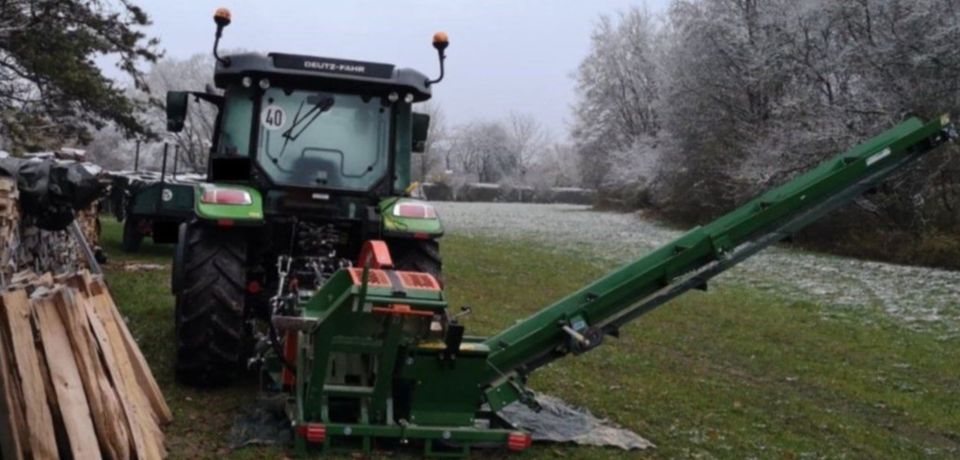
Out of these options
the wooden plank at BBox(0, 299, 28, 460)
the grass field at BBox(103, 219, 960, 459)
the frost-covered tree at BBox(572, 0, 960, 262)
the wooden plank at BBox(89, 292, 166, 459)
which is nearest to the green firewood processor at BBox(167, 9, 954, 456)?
the grass field at BBox(103, 219, 960, 459)

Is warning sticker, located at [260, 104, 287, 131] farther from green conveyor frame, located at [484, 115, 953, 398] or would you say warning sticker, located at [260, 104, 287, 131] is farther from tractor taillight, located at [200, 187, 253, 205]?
green conveyor frame, located at [484, 115, 953, 398]

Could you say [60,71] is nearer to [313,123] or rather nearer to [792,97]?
[313,123]

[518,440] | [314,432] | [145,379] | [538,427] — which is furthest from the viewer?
[538,427]

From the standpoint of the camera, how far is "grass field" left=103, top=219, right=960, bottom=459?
737 centimetres

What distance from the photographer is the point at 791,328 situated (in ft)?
47.6

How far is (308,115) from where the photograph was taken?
8602mm

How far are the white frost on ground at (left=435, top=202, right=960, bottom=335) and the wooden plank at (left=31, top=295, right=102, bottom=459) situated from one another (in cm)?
1227

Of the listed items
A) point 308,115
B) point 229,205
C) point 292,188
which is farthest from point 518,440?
point 308,115

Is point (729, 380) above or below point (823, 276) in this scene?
below

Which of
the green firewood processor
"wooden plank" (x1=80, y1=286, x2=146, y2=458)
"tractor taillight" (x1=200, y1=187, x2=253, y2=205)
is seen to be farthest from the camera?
"tractor taillight" (x1=200, y1=187, x2=253, y2=205)

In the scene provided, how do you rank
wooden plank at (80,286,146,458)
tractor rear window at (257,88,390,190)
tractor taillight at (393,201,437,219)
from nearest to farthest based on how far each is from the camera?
wooden plank at (80,286,146,458)
tractor taillight at (393,201,437,219)
tractor rear window at (257,88,390,190)

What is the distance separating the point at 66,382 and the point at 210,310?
229cm

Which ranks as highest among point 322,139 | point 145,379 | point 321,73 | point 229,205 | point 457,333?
point 321,73

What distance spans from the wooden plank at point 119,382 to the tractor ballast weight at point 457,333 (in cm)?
91
